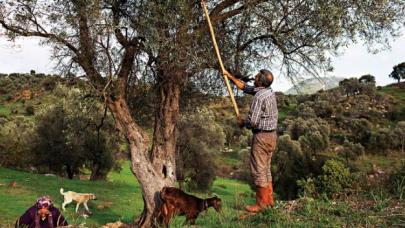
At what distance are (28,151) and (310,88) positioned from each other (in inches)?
1447

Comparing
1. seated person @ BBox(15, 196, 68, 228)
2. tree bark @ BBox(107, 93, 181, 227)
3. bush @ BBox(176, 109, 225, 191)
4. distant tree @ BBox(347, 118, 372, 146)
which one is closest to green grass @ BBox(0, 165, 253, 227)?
tree bark @ BBox(107, 93, 181, 227)

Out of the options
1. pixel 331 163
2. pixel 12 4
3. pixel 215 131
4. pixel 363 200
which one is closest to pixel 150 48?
pixel 12 4

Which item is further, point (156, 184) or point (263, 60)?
point (263, 60)

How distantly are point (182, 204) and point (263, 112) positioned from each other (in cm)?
364

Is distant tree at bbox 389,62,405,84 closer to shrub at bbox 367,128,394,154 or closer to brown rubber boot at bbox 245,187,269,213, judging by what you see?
shrub at bbox 367,128,394,154

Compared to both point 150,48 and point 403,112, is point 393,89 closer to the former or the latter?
point 403,112

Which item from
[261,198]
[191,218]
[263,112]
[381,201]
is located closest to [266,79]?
[263,112]

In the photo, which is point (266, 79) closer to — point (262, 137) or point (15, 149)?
point (262, 137)

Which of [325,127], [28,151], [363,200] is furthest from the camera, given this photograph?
[325,127]

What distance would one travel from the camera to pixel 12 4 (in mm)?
14078

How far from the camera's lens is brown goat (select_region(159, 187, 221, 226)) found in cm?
1001

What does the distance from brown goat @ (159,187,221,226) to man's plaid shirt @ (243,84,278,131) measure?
253cm

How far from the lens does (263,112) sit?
842 centimetres

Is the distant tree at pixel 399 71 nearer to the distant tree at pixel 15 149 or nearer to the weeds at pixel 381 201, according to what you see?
the distant tree at pixel 15 149
